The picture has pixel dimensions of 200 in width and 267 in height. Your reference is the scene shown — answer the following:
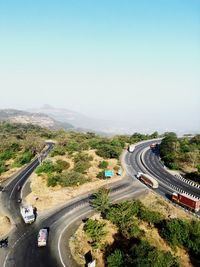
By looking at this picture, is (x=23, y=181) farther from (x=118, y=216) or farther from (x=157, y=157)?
(x=157, y=157)

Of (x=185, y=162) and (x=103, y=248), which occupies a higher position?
(x=185, y=162)

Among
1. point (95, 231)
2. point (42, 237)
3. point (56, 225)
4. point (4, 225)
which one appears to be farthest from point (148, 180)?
point (4, 225)

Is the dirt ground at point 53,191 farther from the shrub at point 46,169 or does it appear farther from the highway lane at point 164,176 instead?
the highway lane at point 164,176

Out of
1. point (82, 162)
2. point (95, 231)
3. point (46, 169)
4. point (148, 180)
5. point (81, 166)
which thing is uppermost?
point (148, 180)

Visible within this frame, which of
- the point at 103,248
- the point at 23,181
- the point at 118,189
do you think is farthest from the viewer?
the point at 23,181

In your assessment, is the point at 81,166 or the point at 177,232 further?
the point at 81,166

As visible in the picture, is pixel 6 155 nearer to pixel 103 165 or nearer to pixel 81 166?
pixel 81 166

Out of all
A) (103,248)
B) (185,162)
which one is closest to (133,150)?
(185,162)

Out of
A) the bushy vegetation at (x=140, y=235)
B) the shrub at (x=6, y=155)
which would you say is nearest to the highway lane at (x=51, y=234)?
the bushy vegetation at (x=140, y=235)
